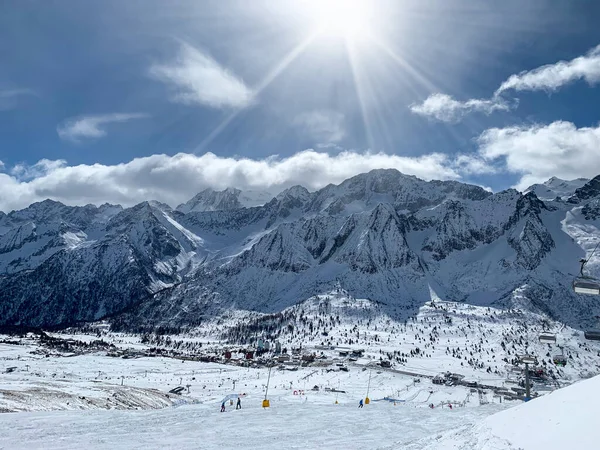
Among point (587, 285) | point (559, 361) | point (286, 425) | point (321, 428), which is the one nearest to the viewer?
point (587, 285)

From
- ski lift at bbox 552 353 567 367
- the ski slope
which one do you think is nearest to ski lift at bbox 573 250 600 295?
the ski slope

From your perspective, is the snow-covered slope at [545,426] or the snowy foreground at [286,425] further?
the snowy foreground at [286,425]

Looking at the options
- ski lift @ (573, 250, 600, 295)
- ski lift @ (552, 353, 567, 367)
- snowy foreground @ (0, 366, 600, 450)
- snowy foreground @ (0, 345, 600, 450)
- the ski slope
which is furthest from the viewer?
ski lift @ (552, 353, 567, 367)

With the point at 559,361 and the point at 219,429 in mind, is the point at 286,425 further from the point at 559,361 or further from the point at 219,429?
the point at 559,361

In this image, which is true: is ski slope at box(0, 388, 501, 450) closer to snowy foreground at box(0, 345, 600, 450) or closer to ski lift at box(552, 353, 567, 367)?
snowy foreground at box(0, 345, 600, 450)

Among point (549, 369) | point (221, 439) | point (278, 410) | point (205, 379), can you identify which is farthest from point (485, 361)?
point (221, 439)

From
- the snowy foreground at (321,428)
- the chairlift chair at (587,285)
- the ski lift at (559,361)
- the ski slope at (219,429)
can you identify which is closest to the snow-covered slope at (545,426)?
the snowy foreground at (321,428)

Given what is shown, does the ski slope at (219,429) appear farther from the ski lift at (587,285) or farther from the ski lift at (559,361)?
the ski lift at (559,361)

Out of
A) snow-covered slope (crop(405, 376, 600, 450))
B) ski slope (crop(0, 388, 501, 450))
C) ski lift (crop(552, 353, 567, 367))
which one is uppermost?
ski lift (crop(552, 353, 567, 367))

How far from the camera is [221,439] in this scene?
24562 millimetres

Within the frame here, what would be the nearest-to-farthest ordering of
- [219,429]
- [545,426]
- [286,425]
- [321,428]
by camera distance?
[545,426], [219,429], [321,428], [286,425]

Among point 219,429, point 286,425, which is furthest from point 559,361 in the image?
point 219,429

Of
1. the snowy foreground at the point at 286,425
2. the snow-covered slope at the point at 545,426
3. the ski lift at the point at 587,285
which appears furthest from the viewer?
the ski lift at the point at 587,285

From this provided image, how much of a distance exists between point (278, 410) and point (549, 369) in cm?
15712
